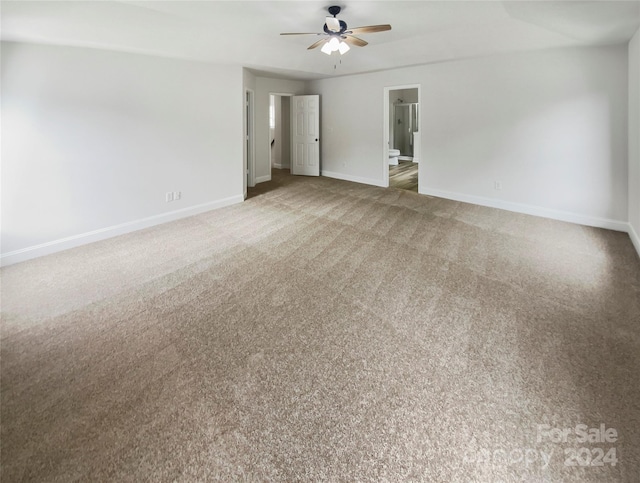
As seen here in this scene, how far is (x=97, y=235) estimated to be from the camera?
440cm

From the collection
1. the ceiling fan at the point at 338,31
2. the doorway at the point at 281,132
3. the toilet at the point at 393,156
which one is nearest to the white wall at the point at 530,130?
the ceiling fan at the point at 338,31

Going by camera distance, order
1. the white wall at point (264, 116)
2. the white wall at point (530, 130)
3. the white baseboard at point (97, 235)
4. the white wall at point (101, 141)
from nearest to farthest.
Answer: the white wall at point (101, 141) < the white baseboard at point (97, 235) < the white wall at point (530, 130) < the white wall at point (264, 116)

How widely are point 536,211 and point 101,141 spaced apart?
248 inches

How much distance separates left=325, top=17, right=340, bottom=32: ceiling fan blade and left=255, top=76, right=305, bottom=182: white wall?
4.46 meters

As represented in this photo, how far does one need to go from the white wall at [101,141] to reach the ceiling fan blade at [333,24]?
2.60m

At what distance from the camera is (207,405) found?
5.88ft

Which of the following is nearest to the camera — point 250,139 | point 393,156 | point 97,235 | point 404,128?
point 97,235

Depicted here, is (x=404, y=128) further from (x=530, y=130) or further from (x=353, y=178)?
(x=530, y=130)

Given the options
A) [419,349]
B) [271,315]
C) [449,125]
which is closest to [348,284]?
[271,315]

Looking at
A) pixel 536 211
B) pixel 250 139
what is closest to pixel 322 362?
pixel 536 211

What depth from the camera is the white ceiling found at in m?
3.32

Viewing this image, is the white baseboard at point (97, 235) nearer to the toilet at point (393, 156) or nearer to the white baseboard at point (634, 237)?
the white baseboard at point (634, 237)

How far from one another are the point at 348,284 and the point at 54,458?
89.7 inches

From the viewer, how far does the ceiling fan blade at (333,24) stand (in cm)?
336
